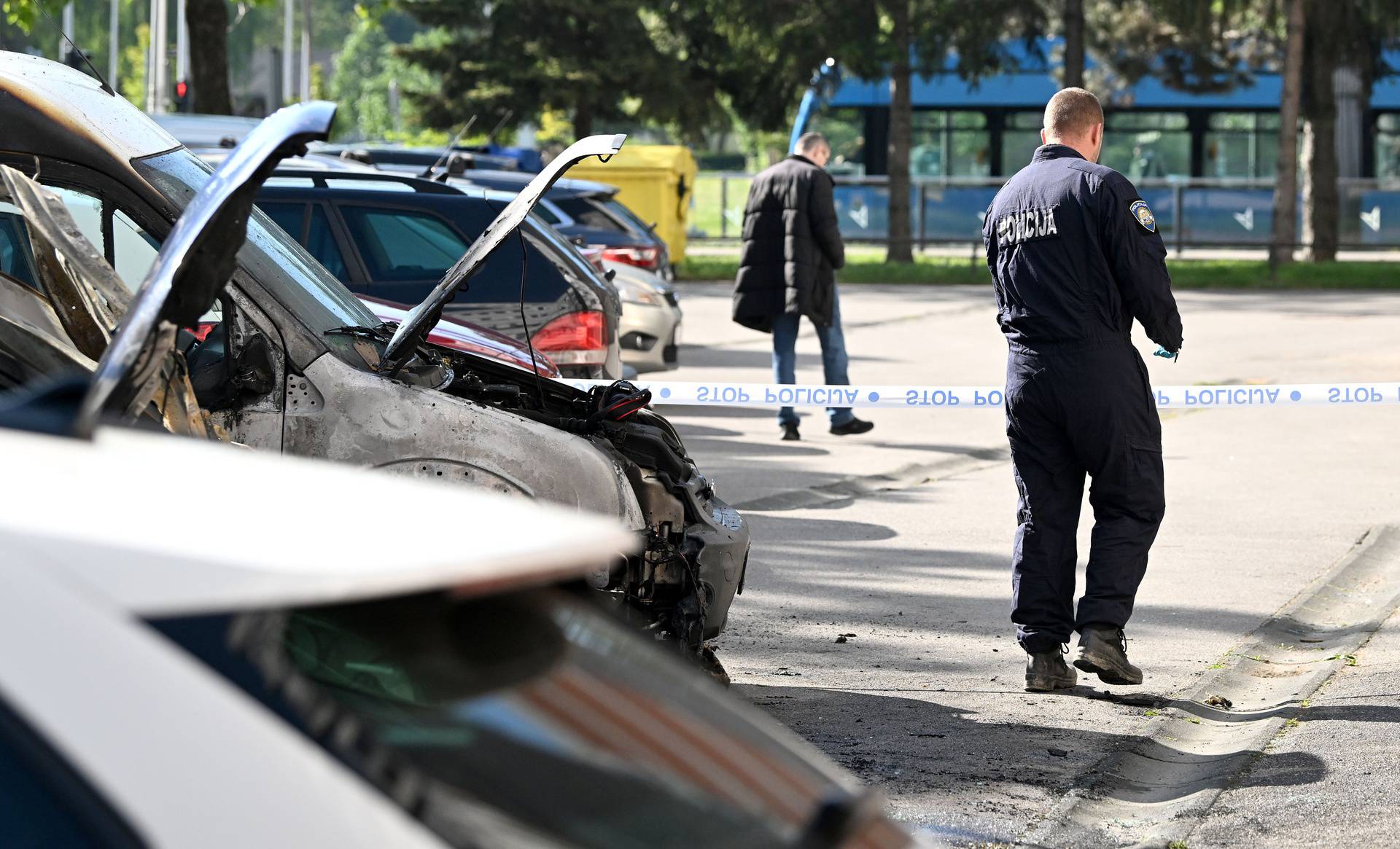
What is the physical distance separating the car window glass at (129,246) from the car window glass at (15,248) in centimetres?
26

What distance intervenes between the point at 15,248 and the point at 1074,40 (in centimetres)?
2699

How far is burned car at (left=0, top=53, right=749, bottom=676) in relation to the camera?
4828mm

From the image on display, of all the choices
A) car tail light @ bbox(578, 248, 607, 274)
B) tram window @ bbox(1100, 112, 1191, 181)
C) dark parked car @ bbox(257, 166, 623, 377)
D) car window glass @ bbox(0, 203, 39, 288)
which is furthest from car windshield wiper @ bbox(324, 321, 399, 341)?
tram window @ bbox(1100, 112, 1191, 181)

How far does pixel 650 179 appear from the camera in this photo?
27094 millimetres

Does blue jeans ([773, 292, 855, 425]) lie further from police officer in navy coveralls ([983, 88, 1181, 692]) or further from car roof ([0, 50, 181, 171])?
car roof ([0, 50, 181, 171])

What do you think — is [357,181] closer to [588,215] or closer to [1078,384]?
[1078,384]

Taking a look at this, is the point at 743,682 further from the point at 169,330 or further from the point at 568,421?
the point at 169,330

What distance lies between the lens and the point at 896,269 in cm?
2931

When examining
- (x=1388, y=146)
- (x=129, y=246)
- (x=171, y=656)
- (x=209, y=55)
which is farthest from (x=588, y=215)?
(x=1388, y=146)

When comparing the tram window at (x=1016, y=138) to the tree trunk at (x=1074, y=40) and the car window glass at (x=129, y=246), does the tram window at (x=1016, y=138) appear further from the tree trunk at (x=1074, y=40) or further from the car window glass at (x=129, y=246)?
the car window glass at (x=129, y=246)

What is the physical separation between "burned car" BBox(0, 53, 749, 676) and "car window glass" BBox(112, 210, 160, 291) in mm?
51

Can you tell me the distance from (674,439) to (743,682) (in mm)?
924

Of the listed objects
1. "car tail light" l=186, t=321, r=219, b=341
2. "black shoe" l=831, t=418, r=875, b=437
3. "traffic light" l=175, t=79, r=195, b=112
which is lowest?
"black shoe" l=831, t=418, r=875, b=437

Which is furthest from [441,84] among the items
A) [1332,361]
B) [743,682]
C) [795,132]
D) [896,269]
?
[743,682]
